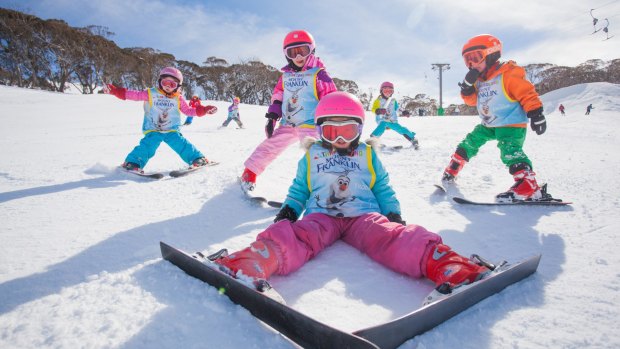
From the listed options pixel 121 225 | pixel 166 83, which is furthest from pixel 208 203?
pixel 166 83

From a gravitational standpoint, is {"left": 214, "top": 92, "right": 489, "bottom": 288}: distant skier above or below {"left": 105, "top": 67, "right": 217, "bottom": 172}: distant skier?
below

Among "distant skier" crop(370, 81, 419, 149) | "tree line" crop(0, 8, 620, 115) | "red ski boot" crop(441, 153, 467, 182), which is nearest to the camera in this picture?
"red ski boot" crop(441, 153, 467, 182)

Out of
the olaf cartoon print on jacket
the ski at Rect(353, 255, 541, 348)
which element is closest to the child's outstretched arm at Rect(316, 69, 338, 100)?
the olaf cartoon print on jacket

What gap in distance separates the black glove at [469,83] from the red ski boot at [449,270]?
2.55 meters

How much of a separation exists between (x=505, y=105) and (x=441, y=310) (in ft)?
9.15

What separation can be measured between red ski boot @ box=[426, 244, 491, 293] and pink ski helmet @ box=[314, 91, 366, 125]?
1.15m

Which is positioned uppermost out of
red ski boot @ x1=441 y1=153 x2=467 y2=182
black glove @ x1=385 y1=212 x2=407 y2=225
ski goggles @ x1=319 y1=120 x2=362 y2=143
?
ski goggles @ x1=319 y1=120 x2=362 y2=143

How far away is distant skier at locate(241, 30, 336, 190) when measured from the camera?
340 centimetres

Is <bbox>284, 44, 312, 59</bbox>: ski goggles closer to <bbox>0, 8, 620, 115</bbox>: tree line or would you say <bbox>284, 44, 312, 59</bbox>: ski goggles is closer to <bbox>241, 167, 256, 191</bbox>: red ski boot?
<bbox>241, 167, 256, 191</bbox>: red ski boot

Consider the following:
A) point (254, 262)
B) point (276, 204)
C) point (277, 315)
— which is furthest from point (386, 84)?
point (277, 315)

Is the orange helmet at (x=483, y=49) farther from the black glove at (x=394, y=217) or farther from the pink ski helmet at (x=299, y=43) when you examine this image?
the black glove at (x=394, y=217)

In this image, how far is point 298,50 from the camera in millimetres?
3461


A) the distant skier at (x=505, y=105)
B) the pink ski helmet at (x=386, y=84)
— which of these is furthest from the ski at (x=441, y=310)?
the pink ski helmet at (x=386, y=84)

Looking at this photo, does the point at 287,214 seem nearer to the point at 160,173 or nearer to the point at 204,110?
the point at 160,173
